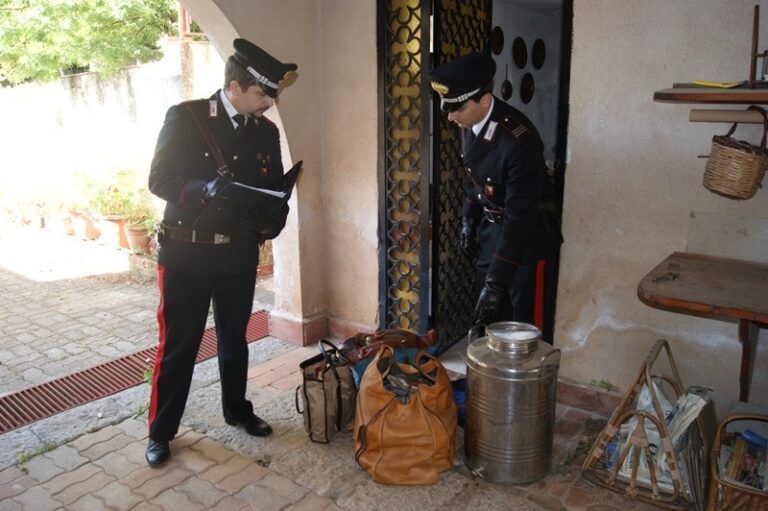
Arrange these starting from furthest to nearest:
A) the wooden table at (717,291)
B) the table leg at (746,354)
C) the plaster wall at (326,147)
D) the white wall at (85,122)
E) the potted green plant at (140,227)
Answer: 1. the white wall at (85,122)
2. the potted green plant at (140,227)
3. the plaster wall at (326,147)
4. the table leg at (746,354)
5. the wooden table at (717,291)

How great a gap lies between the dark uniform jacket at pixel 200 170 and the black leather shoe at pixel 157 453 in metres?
0.97

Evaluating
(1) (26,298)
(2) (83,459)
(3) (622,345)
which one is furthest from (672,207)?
(1) (26,298)

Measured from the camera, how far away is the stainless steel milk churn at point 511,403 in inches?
118

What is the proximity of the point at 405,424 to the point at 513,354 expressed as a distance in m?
0.62

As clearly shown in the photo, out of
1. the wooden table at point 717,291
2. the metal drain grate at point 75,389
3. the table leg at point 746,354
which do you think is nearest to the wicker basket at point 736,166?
the wooden table at point 717,291

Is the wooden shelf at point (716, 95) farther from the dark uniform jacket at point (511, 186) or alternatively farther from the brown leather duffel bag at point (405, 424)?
the brown leather duffel bag at point (405, 424)

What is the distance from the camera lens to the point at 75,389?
4.24 metres

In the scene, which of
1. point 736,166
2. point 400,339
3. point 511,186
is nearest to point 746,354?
point 736,166

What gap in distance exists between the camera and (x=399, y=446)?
3104mm

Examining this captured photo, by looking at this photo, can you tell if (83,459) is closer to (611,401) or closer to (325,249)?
(325,249)

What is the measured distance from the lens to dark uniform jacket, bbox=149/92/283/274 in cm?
299

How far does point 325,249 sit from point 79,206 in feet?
16.3

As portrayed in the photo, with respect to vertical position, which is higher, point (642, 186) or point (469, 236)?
point (642, 186)

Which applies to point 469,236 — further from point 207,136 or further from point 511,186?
point 207,136
